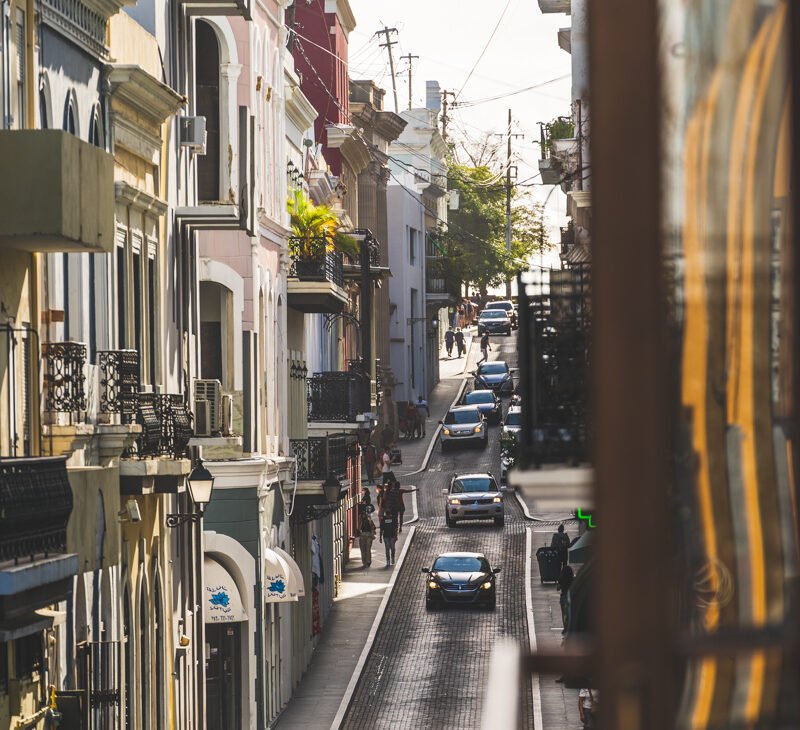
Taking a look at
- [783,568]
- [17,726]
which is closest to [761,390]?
[783,568]

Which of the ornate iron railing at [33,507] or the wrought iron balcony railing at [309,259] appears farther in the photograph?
the wrought iron balcony railing at [309,259]

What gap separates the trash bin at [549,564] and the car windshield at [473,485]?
10.6 meters

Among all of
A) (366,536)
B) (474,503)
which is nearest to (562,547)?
(366,536)

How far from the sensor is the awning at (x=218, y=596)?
90.8ft

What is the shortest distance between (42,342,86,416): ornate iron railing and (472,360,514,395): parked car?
2728 inches

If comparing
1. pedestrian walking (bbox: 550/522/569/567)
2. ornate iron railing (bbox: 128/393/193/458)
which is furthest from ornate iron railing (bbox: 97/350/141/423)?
pedestrian walking (bbox: 550/522/569/567)

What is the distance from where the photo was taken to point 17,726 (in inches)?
587

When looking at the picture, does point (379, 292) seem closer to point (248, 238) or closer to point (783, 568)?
point (248, 238)

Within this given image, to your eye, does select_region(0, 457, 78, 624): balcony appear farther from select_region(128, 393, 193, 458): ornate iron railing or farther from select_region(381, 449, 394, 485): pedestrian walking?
select_region(381, 449, 394, 485): pedestrian walking

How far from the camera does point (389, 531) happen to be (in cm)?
4838

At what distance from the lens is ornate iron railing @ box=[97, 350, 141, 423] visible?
1856 centimetres

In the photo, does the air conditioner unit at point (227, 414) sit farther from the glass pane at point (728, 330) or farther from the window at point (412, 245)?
the window at point (412, 245)

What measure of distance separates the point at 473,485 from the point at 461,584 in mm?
13437

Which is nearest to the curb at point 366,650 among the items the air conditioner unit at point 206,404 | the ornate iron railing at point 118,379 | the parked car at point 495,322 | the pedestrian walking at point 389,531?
the pedestrian walking at point 389,531
